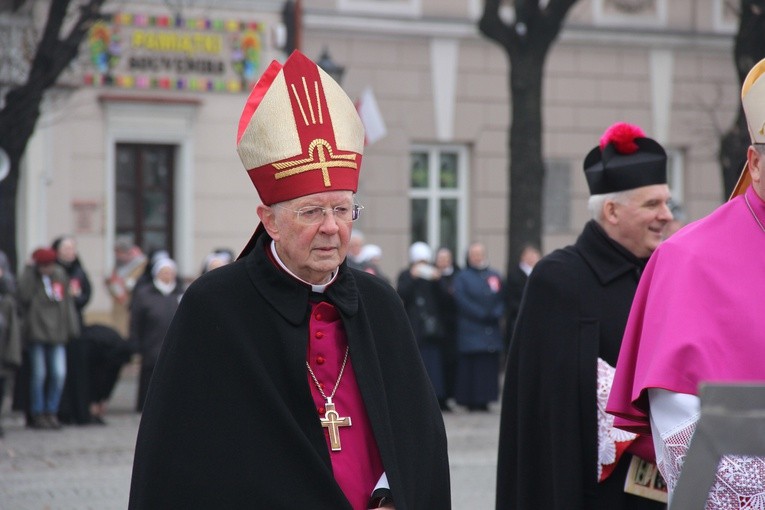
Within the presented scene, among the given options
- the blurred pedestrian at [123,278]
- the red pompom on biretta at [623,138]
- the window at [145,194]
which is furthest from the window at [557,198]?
the red pompom on biretta at [623,138]

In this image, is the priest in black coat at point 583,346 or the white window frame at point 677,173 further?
the white window frame at point 677,173

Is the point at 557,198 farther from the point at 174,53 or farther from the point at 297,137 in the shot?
the point at 297,137

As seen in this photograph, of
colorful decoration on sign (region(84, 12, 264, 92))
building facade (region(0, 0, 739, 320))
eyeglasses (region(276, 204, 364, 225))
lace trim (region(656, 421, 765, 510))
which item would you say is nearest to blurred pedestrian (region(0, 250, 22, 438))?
building facade (region(0, 0, 739, 320))

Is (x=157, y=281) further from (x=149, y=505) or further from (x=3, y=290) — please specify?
(x=149, y=505)

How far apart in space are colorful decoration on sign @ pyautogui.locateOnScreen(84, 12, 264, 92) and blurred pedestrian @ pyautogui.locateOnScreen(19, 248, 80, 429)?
20.0 feet

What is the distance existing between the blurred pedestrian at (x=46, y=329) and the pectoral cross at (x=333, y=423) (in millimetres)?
9940

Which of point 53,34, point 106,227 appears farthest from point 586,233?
point 106,227

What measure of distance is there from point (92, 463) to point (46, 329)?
8.02 ft

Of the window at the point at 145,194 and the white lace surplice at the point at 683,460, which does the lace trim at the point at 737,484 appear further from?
the window at the point at 145,194

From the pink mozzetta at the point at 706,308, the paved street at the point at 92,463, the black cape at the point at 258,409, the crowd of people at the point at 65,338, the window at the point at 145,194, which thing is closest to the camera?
the pink mozzetta at the point at 706,308

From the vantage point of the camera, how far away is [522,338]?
549cm

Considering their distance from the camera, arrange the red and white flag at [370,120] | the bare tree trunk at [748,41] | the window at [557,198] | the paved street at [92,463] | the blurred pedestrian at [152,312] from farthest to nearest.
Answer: the window at [557,198] → the red and white flag at [370,120] → the blurred pedestrian at [152,312] → the bare tree trunk at [748,41] → the paved street at [92,463]

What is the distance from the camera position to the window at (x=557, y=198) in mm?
22734

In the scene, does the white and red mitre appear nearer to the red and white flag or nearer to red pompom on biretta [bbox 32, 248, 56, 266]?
red pompom on biretta [bbox 32, 248, 56, 266]
